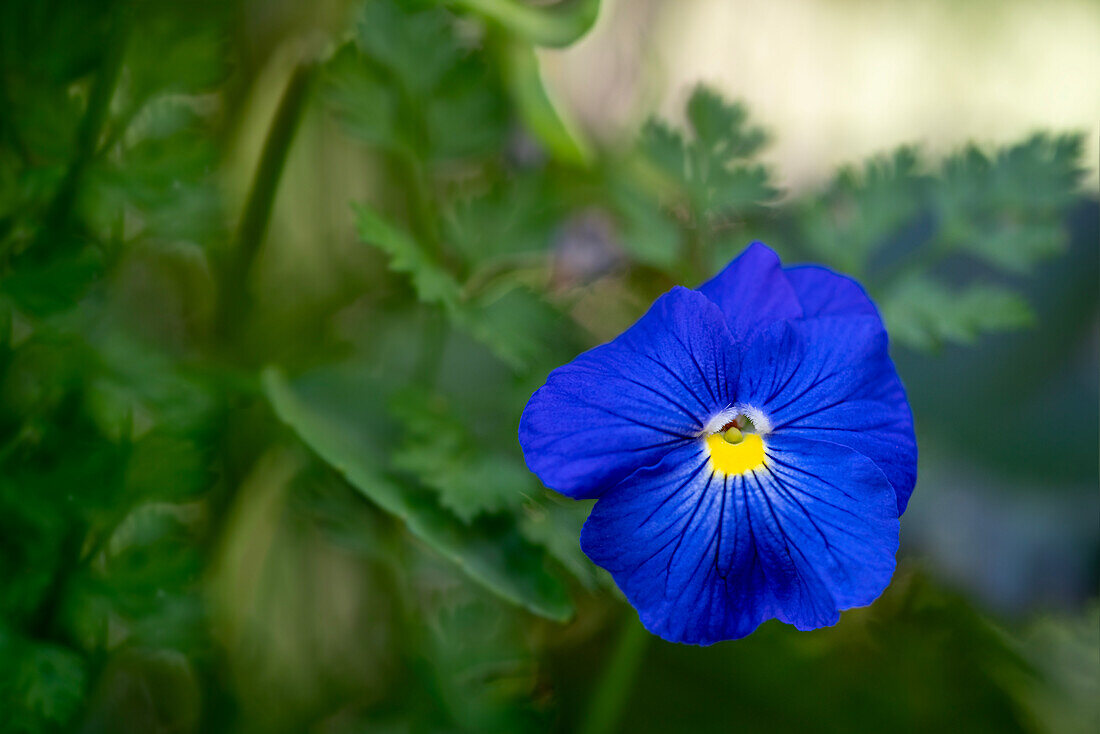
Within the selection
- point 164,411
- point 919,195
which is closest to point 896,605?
point 919,195

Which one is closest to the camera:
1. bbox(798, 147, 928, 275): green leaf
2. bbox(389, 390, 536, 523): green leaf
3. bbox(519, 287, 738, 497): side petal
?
bbox(519, 287, 738, 497): side petal

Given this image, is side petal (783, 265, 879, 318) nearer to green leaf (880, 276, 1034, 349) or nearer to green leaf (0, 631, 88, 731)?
green leaf (880, 276, 1034, 349)

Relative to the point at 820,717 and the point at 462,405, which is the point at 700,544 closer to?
the point at 462,405

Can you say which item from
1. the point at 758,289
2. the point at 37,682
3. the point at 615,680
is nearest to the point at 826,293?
the point at 758,289

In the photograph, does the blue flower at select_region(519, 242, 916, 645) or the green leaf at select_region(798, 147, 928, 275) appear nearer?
the blue flower at select_region(519, 242, 916, 645)

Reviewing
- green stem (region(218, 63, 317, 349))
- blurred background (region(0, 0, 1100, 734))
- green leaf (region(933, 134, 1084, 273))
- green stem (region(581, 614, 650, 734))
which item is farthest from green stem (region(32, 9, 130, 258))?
green leaf (region(933, 134, 1084, 273))

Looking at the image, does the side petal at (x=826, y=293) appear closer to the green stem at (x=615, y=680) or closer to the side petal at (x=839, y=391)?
the side petal at (x=839, y=391)

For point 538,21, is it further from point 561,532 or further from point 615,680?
point 615,680
